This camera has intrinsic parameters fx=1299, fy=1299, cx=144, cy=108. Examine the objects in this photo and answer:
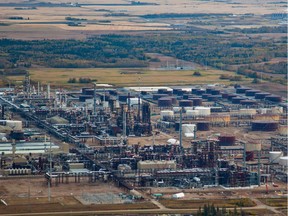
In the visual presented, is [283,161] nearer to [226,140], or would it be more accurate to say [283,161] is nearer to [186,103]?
[226,140]

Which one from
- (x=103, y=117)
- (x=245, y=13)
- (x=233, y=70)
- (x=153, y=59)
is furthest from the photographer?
(x=245, y=13)

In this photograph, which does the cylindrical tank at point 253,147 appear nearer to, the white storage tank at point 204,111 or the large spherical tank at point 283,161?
the large spherical tank at point 283,161

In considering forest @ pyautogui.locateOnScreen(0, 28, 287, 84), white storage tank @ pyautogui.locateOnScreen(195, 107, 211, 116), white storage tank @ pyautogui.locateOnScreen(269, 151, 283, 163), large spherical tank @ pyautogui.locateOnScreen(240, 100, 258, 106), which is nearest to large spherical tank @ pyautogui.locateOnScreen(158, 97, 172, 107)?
white storage tank @ pyautogui.locateOnScreen(195, 107, 211, 116)

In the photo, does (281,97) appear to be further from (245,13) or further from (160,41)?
(245,13)

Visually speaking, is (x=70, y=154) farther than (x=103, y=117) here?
No

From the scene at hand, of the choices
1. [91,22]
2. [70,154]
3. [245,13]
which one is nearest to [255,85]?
[70,154]

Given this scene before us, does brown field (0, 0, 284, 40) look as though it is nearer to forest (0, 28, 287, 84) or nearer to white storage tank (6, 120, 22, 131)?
forest (0, 28, 287, 84)
